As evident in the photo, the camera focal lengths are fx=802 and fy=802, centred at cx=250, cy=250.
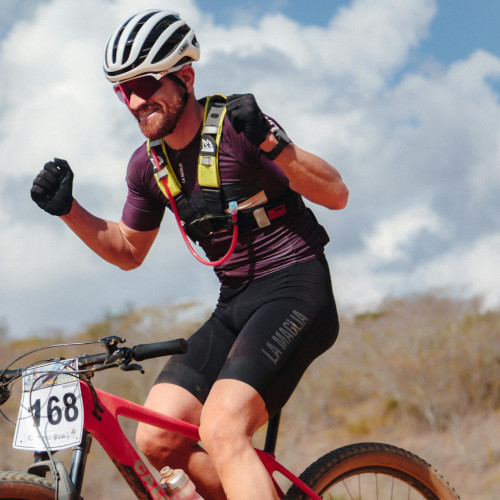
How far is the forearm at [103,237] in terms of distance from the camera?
4020 mm

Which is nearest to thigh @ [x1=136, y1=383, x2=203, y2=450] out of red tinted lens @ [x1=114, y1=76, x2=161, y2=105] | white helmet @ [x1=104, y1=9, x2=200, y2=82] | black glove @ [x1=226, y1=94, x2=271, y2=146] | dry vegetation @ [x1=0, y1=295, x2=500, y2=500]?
black glove @ [x1=226, y1=94, x2=271, y2=146]

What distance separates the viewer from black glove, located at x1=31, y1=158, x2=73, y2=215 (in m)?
3.76

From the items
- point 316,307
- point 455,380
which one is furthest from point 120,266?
point 455,380

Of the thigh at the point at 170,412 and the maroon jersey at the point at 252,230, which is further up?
the maroon jersey at the point at 252,230

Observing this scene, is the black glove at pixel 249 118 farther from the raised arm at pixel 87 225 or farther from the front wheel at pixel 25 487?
the front wheel at pixel 25 487

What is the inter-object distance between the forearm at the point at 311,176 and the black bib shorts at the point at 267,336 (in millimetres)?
311

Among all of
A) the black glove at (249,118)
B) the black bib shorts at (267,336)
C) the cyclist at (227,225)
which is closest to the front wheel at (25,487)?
the cyclist at (227,225)

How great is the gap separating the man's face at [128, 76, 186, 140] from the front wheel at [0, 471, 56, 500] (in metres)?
1.64

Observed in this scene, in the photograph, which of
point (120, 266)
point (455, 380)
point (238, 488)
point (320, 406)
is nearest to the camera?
point (238, 488)

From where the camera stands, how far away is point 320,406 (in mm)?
17453

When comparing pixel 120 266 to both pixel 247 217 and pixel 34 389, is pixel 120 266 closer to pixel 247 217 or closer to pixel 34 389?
pixel 247 217

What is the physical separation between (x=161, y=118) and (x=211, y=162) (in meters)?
0.33

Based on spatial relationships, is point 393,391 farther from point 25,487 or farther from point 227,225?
point 25,487

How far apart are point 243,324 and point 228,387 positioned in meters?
0.55
